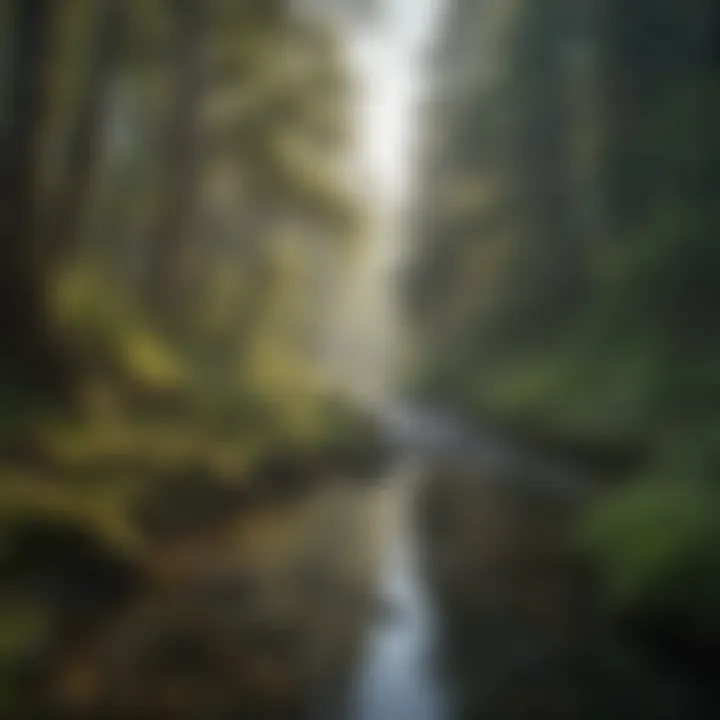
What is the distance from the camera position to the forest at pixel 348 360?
2.33m

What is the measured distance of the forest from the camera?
2330mm

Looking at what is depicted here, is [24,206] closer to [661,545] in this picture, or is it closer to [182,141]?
[182,141]

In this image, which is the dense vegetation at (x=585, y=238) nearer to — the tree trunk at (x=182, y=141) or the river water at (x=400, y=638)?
the river water at (x=400, y=638)

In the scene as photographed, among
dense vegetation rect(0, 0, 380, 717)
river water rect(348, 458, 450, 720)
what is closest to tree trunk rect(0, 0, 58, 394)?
dense vegetation rect(0, 0, 380, 717)

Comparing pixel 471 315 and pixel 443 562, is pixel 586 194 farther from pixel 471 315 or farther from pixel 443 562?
pixel 443 562

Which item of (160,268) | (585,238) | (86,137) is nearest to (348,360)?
(160,268)

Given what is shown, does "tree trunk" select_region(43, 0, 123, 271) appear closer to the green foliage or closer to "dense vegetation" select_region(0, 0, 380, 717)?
"dense vegetation" select_region(0, 0, 380, 717)

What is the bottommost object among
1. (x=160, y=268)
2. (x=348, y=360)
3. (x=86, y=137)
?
(x=348, y=360)

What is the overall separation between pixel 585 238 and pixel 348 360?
2.00ft

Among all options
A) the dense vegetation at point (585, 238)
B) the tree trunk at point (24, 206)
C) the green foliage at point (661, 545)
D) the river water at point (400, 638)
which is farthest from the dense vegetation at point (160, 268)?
the green foliage at point (661, 545)

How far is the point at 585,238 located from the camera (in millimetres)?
2611

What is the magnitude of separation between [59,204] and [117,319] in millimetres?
291

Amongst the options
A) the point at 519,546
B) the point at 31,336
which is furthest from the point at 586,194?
the point at 31,336

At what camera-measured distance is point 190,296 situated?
2.57 meters
